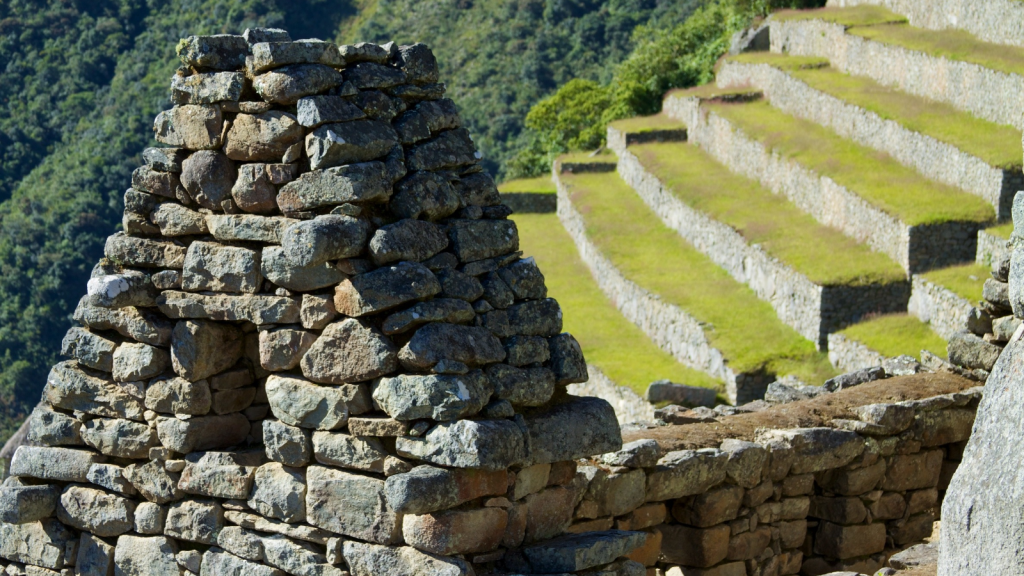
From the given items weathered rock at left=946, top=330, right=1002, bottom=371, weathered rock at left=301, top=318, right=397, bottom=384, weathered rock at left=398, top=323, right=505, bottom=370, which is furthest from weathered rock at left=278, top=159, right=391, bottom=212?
weathered rock at left=946, top=330, right=1002, bottom=371

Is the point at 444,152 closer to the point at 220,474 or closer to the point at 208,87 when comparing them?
the point at 208,87

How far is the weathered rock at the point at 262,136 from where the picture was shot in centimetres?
649

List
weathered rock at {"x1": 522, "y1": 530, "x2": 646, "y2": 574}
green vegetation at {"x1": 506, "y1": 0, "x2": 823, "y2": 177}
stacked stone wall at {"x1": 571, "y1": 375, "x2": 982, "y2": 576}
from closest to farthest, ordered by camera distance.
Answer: weathered rock at {"x1": 522, "y1": 530, "x2": 646, "y2": 574}
stacked stone wall at {"x1": 571, "y1": 375, "x2": 982, "y2": 576}
green vegetation at {"x1": 506, "y1": 0, "x2": 823, "y2": 177}

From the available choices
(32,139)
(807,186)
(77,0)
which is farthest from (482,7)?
(807,186)

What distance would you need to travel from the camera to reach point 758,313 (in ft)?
91.7

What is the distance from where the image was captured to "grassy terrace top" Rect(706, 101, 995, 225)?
25.1 m

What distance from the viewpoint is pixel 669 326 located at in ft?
93.8

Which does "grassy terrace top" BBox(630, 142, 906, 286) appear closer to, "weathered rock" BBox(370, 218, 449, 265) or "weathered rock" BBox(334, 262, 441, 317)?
"weathered rock" BBox(370, 218, 449, 265)

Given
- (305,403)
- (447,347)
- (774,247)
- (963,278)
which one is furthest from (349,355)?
(774,247)

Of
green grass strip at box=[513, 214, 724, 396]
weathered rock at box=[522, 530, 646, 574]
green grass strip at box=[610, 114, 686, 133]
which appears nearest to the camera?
weathered rock at box=[522, 530, 646, 574]

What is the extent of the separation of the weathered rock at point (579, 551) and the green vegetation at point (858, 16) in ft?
112

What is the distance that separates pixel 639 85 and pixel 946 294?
32470mm

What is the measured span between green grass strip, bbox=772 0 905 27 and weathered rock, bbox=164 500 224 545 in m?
34.6

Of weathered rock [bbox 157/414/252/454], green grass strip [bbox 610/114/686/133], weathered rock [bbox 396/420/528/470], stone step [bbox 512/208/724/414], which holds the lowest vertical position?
stone step [bbox 512/208/724/414]
